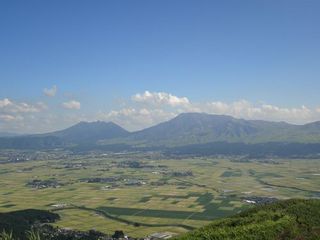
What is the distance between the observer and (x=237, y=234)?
78.1 meters

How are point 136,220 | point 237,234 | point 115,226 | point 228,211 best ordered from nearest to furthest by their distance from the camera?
point 237,234 → point 115,226 → point 136,220 → point 228,211

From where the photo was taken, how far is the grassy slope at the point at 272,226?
3063 inches

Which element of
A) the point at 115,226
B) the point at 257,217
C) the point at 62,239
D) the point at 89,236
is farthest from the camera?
the point at 115,226

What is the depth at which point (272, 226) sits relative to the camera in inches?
3172

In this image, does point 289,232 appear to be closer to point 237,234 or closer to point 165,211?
point 237,234

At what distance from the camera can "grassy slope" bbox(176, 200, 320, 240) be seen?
255 ft

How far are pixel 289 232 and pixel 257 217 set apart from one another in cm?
1223

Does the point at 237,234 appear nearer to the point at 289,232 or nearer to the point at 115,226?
the point at 289,232

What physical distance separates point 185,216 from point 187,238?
10740 centimetres

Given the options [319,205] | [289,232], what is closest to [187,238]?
[289,232]

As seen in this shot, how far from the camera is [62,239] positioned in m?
132

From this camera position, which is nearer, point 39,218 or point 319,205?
point 319,205

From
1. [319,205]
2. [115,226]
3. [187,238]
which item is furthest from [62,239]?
[319,205]

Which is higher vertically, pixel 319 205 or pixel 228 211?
pixel 319 205
